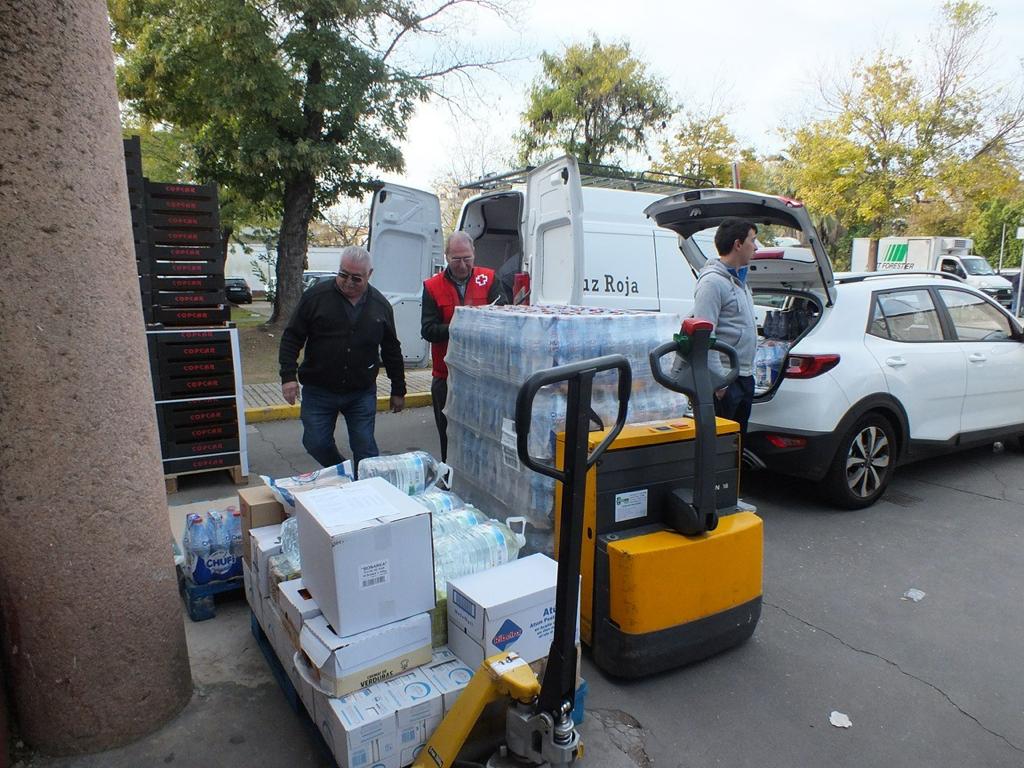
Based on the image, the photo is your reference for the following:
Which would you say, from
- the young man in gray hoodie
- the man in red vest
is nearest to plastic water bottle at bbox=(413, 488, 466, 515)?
the man in red vest

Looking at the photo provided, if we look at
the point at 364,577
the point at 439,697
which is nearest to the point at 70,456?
the point at 364,577

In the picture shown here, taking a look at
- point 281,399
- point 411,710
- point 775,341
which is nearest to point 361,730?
point 411,710

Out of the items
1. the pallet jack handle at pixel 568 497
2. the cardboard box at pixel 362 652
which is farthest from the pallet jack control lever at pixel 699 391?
the cardboard box at pixel 362 652

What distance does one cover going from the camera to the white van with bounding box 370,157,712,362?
582 cm

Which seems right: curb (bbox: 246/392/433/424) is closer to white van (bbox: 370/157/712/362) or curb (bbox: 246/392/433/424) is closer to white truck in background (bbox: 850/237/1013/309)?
white van (bbox: 370/157/712/362)

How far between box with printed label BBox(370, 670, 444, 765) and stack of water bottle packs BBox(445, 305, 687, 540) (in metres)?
1.16

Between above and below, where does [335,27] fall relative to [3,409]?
above

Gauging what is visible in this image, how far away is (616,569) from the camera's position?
9.12 ft

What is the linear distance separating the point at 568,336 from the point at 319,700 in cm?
192

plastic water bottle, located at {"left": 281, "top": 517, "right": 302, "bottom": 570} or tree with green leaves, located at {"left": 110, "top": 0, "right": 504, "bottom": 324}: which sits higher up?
tree with green leaves, located at {"left": 110, "top": 0, "right": 504, "bottom": 324}

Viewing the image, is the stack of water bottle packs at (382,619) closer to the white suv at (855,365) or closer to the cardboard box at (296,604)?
the cardboard box at (296,604)

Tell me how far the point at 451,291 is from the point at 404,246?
427cm

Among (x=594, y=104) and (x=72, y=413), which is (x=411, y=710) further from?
(x=594, y=104)

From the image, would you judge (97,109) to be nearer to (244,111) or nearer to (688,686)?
(688,686)
